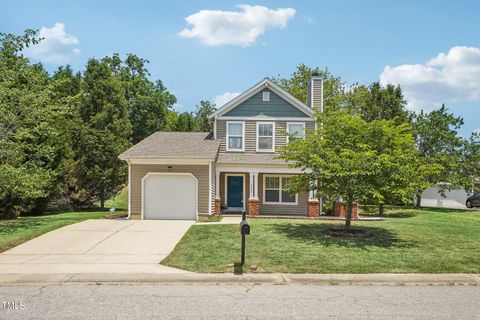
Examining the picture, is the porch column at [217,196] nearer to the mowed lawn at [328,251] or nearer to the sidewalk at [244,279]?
the mowed lawn at [328,251]

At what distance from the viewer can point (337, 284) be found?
8477 mm

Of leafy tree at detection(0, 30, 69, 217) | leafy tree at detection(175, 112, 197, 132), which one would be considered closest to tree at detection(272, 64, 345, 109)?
leafy tree at detection(175, 112, 197, 132)

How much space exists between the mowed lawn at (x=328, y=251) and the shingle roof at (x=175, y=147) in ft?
18.6

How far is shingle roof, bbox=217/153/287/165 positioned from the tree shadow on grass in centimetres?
661

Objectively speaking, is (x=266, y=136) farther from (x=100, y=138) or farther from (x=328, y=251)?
(x=328, y=251)

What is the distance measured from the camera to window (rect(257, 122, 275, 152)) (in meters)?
23.2

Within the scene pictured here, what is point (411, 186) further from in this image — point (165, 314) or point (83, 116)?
point (83, 116)

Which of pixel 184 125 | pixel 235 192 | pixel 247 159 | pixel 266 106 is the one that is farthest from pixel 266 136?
pixel 184 125

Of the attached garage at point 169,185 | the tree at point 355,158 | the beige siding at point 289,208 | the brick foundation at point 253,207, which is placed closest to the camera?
the tree at point 355,158

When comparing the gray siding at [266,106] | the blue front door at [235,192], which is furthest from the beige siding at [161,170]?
the gray siding at [266,106]

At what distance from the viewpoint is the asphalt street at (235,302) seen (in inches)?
249

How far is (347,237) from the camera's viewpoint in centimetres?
1347

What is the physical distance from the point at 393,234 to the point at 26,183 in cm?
1391

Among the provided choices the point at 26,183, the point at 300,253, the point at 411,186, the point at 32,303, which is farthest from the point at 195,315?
the point at 26,183
